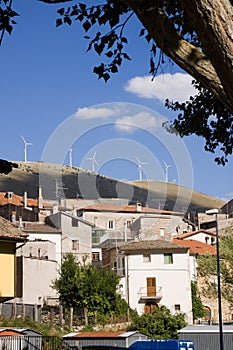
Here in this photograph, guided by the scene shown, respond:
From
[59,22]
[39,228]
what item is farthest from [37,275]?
[59,22]

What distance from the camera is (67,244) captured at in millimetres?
66938

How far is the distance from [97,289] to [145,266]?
1279cm

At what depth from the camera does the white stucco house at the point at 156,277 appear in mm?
60406

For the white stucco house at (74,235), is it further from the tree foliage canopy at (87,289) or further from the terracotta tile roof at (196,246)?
the tree foliage canopy at (87,289)

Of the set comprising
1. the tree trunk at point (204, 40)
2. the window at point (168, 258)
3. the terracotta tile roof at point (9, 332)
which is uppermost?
the window at point (168, 258)

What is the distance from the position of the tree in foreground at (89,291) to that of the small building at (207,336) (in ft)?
43.9

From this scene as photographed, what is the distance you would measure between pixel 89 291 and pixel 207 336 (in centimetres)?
1612

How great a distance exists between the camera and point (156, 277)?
61312 mm

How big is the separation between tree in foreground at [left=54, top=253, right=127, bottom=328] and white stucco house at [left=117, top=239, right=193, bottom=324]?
908 centimetres

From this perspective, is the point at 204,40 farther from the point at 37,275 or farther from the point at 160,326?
the point at 37,275

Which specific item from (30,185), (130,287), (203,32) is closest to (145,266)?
(130,287)

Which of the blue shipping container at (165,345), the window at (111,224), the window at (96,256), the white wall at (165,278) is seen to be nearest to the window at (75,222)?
the window at (96,256)

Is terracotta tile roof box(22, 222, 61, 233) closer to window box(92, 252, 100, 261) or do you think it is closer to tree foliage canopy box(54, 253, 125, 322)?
window box(92, 252, 100, 261)

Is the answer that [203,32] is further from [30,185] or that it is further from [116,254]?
[30,185]
